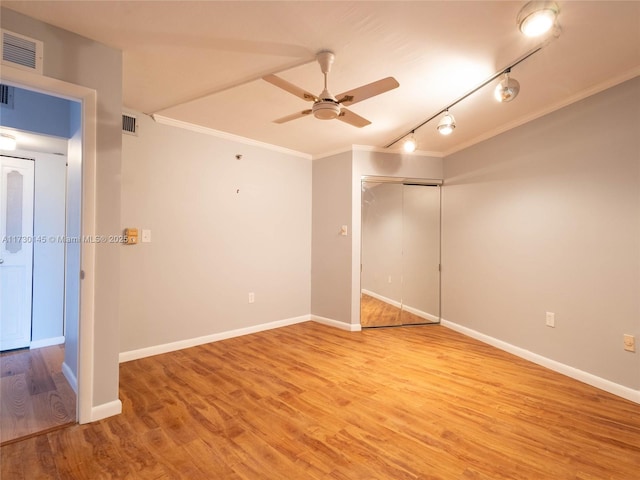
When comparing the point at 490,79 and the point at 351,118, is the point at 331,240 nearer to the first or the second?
the point at 351,118

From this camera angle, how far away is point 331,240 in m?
4.38

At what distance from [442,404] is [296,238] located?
2917 mm

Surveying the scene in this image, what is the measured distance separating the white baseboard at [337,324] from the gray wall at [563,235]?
1533 mm

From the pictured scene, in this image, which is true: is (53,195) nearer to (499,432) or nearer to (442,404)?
(442,404)

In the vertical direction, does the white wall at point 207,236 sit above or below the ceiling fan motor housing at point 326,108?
below

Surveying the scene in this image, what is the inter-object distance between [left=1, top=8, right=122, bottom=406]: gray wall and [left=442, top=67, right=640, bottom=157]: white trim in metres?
3.84

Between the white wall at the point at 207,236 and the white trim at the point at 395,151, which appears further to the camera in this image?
the white trim at the point at 395,151

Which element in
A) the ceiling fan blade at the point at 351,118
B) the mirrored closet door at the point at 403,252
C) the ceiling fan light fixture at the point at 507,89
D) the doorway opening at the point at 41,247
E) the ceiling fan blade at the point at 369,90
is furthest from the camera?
the mirrored closet door at the point at 403,252

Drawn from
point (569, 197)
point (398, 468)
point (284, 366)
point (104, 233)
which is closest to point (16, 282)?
point (104, 233)

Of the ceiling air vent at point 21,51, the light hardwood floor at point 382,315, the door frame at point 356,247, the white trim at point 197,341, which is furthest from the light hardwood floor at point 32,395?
the light hardwood floor at point 382,315

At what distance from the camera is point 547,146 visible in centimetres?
295

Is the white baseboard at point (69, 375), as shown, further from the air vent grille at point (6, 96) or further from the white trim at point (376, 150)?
the white trim at point (376, 150)

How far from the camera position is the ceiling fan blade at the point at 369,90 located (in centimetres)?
182

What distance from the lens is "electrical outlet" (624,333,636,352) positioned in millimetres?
2293
